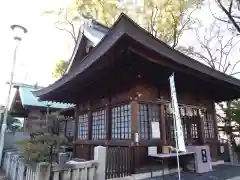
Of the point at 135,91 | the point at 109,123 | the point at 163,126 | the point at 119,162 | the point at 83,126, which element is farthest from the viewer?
the point at 83,126

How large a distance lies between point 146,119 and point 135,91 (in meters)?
1.07

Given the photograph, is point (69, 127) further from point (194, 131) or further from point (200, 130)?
point (200, 130)

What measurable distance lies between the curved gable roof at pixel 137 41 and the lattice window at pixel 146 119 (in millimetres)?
1910

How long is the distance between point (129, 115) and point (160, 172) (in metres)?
2.12

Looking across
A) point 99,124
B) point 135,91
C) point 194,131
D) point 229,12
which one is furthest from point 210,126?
point 229,12

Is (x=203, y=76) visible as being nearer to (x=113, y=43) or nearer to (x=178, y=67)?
(x=178, y=67)

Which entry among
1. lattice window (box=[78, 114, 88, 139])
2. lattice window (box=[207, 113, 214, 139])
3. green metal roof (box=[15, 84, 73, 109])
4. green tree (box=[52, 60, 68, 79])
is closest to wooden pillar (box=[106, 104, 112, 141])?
lattice window (box=[78, 114, 88, 139])

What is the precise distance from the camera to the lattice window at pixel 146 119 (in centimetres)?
648

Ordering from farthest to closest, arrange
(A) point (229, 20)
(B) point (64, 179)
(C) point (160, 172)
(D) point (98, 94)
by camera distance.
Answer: (A) point (229, 20) < (D) point (98, 94) < (C) point (160, 172) < (B) point (64, 179)

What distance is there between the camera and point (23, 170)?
17.7ft

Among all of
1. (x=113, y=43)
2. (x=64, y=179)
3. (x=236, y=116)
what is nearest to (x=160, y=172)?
(x=64, y=179)

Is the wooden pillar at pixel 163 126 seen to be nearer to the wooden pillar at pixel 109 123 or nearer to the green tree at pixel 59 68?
the wooden pillar at pixel 109 123

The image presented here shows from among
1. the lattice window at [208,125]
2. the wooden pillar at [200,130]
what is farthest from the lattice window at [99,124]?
the lattice window at [208,125]

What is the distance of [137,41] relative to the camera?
4.56 meters
